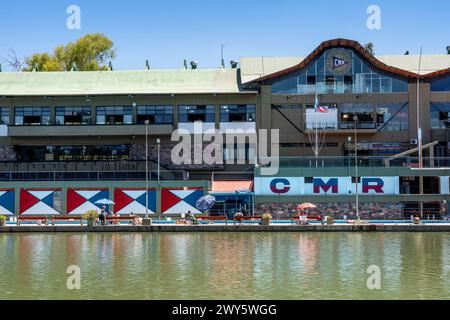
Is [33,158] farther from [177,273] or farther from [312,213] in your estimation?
[177,273]

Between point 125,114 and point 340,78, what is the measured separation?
937 inches

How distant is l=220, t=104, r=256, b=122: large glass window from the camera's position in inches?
2842

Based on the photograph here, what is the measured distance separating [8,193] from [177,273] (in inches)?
1434

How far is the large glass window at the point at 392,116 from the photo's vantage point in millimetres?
70625

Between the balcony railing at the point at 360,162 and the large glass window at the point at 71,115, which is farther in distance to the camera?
the large glass window at the point at 71,115

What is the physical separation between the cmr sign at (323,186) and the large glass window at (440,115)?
1236cm

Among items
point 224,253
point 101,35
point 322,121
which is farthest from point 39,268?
point 101,35

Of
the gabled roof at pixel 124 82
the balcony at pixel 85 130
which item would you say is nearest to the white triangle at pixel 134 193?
the balcony at pixel 85 130

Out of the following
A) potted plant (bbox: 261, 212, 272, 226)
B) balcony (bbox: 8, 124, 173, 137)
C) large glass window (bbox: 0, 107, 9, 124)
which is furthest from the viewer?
large glass window (bbox: 0, 107, 9, 124)

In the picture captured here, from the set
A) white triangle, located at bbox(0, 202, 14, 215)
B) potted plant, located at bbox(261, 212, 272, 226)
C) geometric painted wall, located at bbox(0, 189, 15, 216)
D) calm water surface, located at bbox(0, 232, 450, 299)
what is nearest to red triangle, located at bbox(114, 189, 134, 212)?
geometric painted wall, located at bbox(0, 189, 15, 216)

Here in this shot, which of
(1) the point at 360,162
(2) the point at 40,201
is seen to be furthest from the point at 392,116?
(2) the point at 40,201

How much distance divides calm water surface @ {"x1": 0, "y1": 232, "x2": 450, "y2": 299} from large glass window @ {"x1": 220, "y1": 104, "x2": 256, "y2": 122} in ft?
73.9

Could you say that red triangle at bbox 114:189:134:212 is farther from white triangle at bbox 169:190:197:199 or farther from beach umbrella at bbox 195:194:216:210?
beach umbrella at bbox 195:194:216:210

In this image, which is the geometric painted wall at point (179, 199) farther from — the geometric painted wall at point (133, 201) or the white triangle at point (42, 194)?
the white triangle at point (42, 194)
